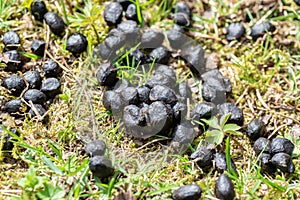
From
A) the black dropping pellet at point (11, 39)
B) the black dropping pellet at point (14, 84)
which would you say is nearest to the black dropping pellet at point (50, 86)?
the black dropping pellet at point (14, 84)

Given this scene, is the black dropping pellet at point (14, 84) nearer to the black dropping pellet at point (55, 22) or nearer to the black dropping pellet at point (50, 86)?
the black dropping pellet at point (50, 86)

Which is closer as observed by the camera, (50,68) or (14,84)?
(14,84)

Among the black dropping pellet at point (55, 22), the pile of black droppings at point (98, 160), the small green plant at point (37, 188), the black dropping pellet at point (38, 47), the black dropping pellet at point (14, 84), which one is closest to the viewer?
the small green plant at point (37, 188)

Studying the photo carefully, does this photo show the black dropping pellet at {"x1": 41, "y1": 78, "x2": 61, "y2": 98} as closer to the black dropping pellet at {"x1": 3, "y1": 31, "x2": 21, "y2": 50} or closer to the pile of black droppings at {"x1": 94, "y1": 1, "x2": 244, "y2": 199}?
the pile of black droppings at {"x1": 94, "y1": 1, "x2": 244, "y2": 199}

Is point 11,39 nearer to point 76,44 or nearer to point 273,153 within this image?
point 76,44

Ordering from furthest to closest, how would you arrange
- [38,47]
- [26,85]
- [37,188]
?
[38,47] → [26,85] → [37,188]

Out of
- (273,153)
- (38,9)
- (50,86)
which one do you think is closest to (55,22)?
(38,9)

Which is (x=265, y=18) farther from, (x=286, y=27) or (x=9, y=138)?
(x=9, y=138)
